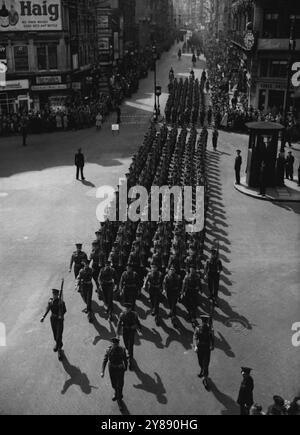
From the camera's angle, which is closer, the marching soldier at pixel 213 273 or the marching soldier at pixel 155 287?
the marching soldier at pixel 155 287

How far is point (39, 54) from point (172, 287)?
33.6 meters

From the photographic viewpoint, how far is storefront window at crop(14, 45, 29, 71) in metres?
40.8

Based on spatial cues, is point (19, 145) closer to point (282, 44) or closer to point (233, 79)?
point (282, 44)

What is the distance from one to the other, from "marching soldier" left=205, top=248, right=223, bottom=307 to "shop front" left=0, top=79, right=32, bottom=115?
101ft

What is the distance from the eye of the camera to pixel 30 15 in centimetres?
3969

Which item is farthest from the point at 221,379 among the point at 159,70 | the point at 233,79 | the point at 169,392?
the point at 159,70

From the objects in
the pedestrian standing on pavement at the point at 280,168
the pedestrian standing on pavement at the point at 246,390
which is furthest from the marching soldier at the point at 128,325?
the pedestrian standing on pavement at the point at 280,168

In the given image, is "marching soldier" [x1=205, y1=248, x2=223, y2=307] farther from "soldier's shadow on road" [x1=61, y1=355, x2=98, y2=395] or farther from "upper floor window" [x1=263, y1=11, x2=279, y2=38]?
"upper floor window" [x1=263, y1=11, x2=279, y2=38]

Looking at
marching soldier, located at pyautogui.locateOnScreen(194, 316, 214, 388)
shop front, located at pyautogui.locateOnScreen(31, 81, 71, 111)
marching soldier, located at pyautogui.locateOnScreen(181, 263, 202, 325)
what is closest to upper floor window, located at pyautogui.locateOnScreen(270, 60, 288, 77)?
shop front, located at pyautogui.locateOnScreen(31, 81, 71, 111)

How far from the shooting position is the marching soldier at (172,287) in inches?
505

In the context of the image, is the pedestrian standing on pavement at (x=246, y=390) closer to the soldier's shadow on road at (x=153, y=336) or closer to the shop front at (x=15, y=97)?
the soldier's shadow on road at (x=153, y=336)

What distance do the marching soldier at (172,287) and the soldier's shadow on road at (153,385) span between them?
7.43ft

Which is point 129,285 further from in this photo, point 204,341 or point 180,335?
point 204,341

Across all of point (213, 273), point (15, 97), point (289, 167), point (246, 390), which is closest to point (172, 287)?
point (213, 273)
